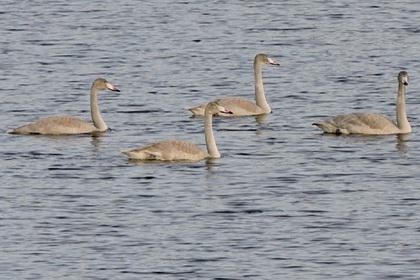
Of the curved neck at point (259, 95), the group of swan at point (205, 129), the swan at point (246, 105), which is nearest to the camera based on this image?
the group of swan at point (205, 129)

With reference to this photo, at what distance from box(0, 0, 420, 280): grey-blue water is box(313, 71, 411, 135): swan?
0.22 metres

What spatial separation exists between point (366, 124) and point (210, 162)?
4018mm

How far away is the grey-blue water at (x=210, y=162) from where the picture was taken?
23859 millimetres

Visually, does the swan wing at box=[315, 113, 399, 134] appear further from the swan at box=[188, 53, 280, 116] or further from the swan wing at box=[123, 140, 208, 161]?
the swan wing at box=[123, 140, 208, 161]

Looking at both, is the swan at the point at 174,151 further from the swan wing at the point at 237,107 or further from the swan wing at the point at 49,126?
the swan wing at the point at 237,107

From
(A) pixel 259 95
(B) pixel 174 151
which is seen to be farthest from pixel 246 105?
(B) pixel 174 151

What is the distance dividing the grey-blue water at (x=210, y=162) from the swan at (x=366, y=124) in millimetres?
224

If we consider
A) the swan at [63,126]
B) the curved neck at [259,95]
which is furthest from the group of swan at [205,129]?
the curved neck at [259,95]

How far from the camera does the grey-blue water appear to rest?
2386 cm

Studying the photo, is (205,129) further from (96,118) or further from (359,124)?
(96,118)

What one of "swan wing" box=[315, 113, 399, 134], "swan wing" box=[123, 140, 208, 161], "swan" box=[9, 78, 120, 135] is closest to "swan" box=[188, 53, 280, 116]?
"swan" box=[9, 78, 120, 135]

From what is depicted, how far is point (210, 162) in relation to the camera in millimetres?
31141

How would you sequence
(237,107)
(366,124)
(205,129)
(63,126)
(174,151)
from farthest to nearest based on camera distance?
1. (237,107)
2. (63,126)
3. (366,124)
4. (205,129)
5. (174,151)

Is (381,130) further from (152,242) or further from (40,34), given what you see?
(40,34)
